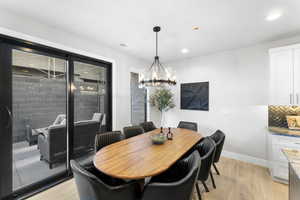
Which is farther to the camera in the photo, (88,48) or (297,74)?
(88,48)

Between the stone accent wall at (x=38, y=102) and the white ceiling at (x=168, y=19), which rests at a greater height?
the white ceiling at (x=168, y=19)

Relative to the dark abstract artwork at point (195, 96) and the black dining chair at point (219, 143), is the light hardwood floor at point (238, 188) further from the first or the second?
the dark abstract artwork at point (195, 96)

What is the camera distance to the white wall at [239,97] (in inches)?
120

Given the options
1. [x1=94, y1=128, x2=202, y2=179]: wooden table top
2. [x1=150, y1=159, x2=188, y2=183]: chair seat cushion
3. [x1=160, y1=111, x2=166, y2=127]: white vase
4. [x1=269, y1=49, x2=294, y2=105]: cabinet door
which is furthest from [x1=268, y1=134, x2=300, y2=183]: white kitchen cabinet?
[x1=160, y1=111, x2=166, y2=127]: white vase

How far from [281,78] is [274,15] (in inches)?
48.9

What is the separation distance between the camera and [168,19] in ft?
6.99

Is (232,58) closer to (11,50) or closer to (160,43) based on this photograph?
(160,43)

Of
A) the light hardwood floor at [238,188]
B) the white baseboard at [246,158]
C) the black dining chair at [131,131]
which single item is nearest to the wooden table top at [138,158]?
the black dining chair at [131,131]

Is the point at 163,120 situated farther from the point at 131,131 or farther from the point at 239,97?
the point at 239,97

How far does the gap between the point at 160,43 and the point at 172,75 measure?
103 centimetres

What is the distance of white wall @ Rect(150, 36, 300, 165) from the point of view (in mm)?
3055

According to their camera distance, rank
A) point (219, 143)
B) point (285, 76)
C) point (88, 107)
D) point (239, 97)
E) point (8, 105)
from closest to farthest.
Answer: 1. point (8, 105)
2. point (219, 143)
3. point (285, 76)
4. point (88, 107)
5. point (239, 97)

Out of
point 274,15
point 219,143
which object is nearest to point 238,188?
point 219,143

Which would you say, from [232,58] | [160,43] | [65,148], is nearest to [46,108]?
[65,148]
